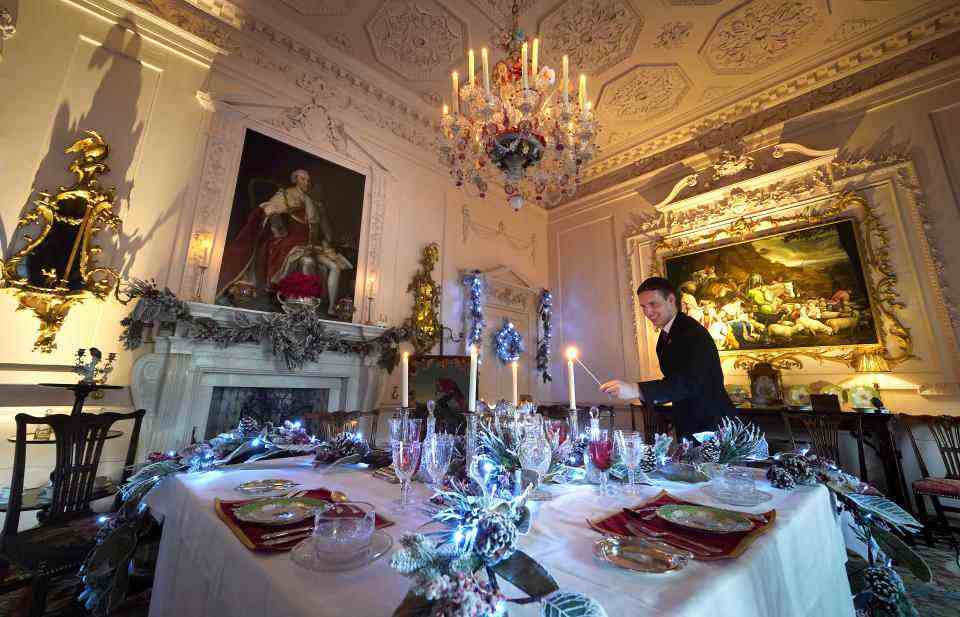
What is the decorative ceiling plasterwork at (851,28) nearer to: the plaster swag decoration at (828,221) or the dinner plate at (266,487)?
the plaster swag decoration at (828,221)

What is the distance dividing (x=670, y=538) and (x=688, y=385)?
127cm

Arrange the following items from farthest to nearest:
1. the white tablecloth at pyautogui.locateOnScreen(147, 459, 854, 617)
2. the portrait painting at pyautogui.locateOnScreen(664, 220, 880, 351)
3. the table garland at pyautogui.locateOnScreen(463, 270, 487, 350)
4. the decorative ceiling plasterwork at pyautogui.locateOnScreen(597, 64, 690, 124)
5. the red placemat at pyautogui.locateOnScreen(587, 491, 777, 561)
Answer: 1. the table garland at pyautogui.locateOnScreen(463, 270, 487, 350)
2. the decorative ceiling plasterwork at pyautogui.locateOnScreen(597, 64, 690, 124)
3. the portrait painting at pyautogui.locateOnScreen(664, 220, 880, 351)
4. the red placemat at pyautogui.locateOnScreen(587, 491, 777, 561)
5. the white tablecloth at pyautogui.locateOnScreen(147, 459, 854, 617)

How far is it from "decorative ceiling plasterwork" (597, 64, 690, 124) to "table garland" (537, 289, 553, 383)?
2863 mm

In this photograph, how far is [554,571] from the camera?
29.2 inches

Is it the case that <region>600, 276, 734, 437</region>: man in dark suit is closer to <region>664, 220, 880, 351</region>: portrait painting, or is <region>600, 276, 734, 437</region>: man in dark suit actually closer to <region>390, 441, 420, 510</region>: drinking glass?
<region>390, 441, 420, 510</region>: drinking glass

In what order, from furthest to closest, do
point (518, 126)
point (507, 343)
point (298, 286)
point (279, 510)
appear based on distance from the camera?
point (507, 343)
point (298, 286)
point (518, 126)
point (279, 510)

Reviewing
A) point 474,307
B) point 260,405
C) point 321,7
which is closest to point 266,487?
point 260,405

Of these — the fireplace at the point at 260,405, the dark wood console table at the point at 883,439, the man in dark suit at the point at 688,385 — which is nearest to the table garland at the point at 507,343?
the fireplace at the point at 260,405

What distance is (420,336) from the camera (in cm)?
463

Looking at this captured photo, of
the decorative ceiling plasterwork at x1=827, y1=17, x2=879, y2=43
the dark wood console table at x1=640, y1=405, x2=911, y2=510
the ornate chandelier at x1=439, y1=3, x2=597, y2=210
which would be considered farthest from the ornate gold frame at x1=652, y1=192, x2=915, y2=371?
the ornate chandelier at x1=439, y1=3, x2=597, y2=210

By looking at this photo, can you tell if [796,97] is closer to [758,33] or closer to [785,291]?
[758,33]

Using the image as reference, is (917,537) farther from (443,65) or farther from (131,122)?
(131,122)

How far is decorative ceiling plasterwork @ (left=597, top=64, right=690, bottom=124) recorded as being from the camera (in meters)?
4.55

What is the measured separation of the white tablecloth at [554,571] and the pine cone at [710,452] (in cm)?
14
